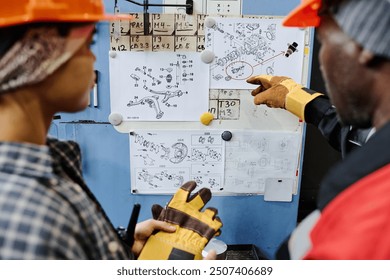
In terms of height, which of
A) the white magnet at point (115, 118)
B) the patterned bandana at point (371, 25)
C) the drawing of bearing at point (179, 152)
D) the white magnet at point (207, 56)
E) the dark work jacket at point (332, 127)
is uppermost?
the patterned bandana at point (371, 25)

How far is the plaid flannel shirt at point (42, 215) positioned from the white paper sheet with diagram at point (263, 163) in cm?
101

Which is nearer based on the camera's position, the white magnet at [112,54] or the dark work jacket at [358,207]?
the dark work jacket at [358,207]

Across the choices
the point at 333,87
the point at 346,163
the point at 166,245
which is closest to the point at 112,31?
the point at 166,245

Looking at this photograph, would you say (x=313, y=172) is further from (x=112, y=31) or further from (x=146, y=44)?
(x=112, y=31)

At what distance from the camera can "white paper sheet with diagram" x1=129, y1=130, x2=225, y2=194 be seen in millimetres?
1625

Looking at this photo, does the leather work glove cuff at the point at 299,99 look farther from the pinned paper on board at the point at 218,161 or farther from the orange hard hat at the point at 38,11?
the orange hard hat at the point at 38,11

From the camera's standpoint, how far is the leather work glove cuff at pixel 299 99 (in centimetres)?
138

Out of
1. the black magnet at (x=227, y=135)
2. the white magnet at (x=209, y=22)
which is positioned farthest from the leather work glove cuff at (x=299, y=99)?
the white magnet at (x=209, y=22)

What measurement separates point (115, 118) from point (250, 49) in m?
0.68

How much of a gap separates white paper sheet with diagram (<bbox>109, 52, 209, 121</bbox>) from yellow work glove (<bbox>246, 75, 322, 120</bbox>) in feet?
0.78

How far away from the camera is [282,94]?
4.74ft

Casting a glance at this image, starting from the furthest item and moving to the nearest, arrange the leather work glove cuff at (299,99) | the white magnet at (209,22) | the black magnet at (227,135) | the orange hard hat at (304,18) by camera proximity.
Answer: the black magnet at (227,135) < the white magnet at (209,22) < the leather work glove cuff at (299,99) < the orange hard hat at (304,18)

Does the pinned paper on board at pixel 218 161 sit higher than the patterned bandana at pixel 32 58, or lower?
lower
